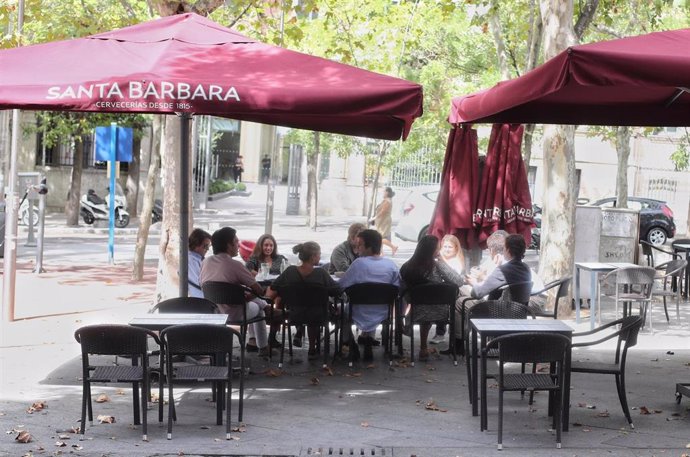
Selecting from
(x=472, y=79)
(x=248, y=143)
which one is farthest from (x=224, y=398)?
Result: (x=248, y=143)

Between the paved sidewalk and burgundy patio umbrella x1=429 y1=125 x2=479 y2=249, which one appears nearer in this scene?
the paved sidewalk

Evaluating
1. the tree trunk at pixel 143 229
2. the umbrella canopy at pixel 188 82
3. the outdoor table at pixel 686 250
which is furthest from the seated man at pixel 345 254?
the outdoor table at pixel 686 250

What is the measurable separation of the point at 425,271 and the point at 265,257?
1915mm

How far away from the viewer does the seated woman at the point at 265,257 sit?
12086 millimetres

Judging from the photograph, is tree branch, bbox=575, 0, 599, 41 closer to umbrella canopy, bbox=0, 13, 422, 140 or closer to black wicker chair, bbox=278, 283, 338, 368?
black wicker chair, bbox=278, 283, 338, 368

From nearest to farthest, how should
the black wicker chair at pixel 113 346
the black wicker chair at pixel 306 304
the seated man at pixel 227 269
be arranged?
the black wicker chair at pixel 113 346 → the seated man at pixel 227 269 → the black wicker chair at pixel 306 304

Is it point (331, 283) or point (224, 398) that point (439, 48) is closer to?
point (331, 283)

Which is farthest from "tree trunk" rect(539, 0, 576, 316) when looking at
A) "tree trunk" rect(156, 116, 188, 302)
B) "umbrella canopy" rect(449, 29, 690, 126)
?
"tree trunk" rect(156, 116, 188, 302)

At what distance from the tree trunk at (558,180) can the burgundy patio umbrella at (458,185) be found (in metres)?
2.53

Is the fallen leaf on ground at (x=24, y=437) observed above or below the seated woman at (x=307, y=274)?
below

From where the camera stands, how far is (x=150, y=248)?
2597 centimetres

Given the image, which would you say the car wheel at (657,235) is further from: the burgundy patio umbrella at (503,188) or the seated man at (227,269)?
the seated man at (227,269)

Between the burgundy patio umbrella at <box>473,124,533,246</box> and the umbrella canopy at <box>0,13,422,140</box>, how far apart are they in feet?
12.7

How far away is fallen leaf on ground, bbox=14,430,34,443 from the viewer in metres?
7.45
